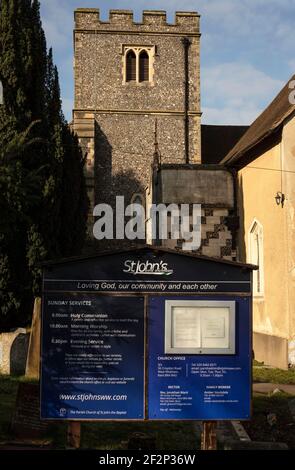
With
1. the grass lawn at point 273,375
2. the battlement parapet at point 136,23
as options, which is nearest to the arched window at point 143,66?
the battlement parapet at point 136,23

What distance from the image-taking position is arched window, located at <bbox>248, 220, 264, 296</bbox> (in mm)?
15734

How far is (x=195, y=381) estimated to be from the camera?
6.15m

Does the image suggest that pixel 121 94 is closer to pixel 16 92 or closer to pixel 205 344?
pixel 16 92

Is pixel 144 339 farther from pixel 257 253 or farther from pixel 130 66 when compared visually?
pixel 130 66

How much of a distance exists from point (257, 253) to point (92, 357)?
10.9 meters

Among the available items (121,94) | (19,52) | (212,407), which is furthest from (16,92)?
(121,94)

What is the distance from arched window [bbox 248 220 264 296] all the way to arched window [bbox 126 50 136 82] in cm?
1339

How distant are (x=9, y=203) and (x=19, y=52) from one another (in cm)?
905

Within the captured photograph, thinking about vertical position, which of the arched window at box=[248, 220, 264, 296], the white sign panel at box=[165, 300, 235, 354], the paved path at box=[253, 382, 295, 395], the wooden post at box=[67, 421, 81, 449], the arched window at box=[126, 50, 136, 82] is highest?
the arched window at box=[126, 50, 136, 82]

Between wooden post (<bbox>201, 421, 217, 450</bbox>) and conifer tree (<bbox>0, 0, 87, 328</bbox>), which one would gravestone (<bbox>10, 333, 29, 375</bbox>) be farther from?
wooden post (<bbox>201, 421, 217, 450</bbox>)

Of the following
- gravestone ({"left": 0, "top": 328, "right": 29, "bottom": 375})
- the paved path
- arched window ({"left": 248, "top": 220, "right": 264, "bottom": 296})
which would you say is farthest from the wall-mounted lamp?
gravestone ({"left": 0, "top": 328, "right": 29, "bottom": 375})

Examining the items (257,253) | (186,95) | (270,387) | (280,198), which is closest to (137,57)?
(186,95)
